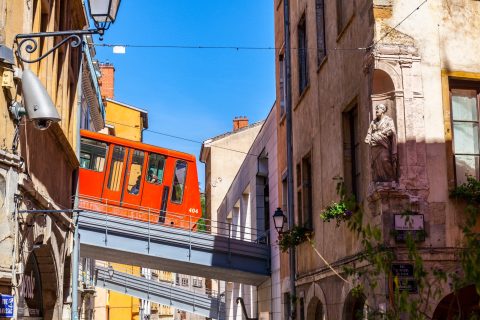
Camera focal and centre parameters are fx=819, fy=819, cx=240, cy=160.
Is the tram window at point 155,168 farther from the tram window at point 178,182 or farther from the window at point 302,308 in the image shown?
the window at point 302,308

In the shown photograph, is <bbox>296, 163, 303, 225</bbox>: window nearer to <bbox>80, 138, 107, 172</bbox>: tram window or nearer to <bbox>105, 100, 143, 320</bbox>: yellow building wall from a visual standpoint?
<bbox>80, 138, 107, 172</bbox>: tram window

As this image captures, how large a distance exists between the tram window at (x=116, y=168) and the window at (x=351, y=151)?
1279 cm

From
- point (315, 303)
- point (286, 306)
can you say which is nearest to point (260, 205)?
point (286, 306)

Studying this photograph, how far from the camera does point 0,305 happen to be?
9.52 metres

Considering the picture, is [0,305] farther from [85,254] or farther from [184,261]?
A: [85,254]

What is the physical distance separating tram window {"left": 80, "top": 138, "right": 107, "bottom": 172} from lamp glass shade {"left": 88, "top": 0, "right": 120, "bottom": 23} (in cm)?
1697

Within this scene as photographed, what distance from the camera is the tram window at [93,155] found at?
25719 millimetres

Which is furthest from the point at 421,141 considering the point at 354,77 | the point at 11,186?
the point at 11,186

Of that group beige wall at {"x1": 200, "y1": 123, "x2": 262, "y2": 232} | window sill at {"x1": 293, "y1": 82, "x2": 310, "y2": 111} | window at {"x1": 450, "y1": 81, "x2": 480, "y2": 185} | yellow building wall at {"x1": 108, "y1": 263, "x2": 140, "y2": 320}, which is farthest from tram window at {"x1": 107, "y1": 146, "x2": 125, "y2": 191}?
yellow building wall at {"x1": 108, "y1": 263, "x2": 140, "y2": 320}

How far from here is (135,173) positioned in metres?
26.0

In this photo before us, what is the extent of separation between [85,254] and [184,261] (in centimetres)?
395

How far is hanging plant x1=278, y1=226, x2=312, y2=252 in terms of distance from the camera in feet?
56.4

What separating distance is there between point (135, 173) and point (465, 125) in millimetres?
15328

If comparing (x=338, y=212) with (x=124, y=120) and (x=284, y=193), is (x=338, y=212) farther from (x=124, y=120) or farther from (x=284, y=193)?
(x=124, y=120)
